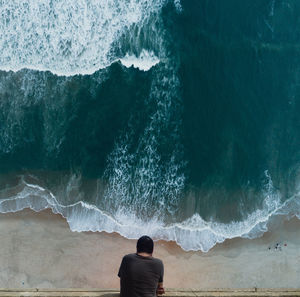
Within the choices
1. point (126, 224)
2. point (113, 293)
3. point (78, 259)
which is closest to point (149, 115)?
point (126, 224)

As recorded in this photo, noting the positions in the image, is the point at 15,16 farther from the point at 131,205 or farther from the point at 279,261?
the point at 279,261

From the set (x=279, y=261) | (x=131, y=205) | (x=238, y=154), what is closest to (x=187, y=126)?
(x=238, y=154)

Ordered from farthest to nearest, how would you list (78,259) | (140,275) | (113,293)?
(78,259)
(113,293)
(140,275)

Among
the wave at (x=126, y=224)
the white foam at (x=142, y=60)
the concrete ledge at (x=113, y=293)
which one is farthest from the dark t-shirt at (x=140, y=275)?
the white foam at (x=142, y=60)

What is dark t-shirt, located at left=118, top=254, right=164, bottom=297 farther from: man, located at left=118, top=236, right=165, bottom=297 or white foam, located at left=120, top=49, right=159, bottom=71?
white foam, located at left=120, top=49, right=159, bottom=71

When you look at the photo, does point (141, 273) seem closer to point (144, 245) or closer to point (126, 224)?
point (144, 245)

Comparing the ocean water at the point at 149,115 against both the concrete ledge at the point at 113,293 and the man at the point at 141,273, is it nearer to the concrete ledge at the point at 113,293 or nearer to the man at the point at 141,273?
the concrete ledge at the point at 113,293

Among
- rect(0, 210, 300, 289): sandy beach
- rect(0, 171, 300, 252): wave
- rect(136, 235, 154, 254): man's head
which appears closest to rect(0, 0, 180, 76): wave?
rect(0, 171, 300, 252): wave
